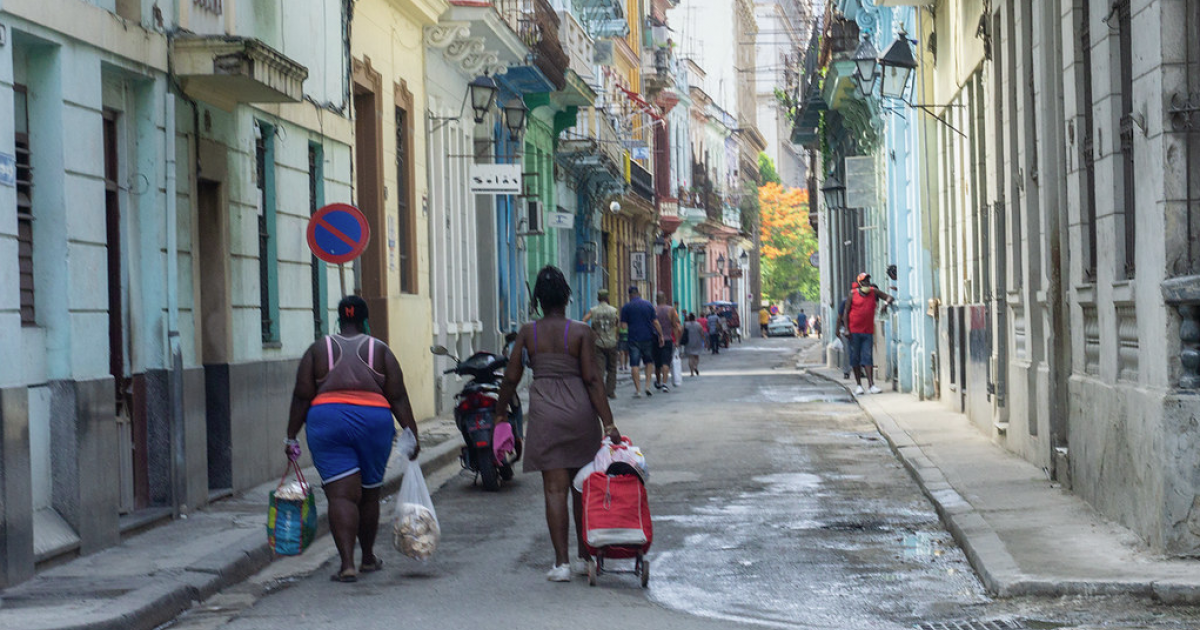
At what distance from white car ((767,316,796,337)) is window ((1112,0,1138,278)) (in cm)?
7598

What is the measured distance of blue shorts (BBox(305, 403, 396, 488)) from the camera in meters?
9.59

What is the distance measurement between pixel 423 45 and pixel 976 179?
7.97m

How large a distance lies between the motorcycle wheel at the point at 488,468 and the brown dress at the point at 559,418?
441 cm

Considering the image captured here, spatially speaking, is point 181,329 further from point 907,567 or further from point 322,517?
point 907,567

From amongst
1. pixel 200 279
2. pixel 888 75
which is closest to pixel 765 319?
pixel 888 75

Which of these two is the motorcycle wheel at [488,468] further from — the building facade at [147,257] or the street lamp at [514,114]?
the street lamp at [514,114]

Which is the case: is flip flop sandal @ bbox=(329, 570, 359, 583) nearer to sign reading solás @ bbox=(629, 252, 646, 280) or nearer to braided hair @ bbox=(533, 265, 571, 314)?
braided hair @ bbox=(533, 265, 571, 314)

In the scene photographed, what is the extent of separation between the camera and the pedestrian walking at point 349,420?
959cm

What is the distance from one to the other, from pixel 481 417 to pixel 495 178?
34.2ft

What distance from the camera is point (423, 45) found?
75.6 ft

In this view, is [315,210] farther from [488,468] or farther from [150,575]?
[150,575]

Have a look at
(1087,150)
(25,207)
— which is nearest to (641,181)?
(1087,150)

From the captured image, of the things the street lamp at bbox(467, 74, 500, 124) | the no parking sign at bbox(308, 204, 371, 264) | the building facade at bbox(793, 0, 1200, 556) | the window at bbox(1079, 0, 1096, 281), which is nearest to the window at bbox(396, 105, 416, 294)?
the street lamp at bbox(467, 74, 500, 124)

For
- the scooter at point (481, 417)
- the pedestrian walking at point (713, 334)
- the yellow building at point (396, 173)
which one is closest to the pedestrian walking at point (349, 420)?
the scooter at point (481, 417)
